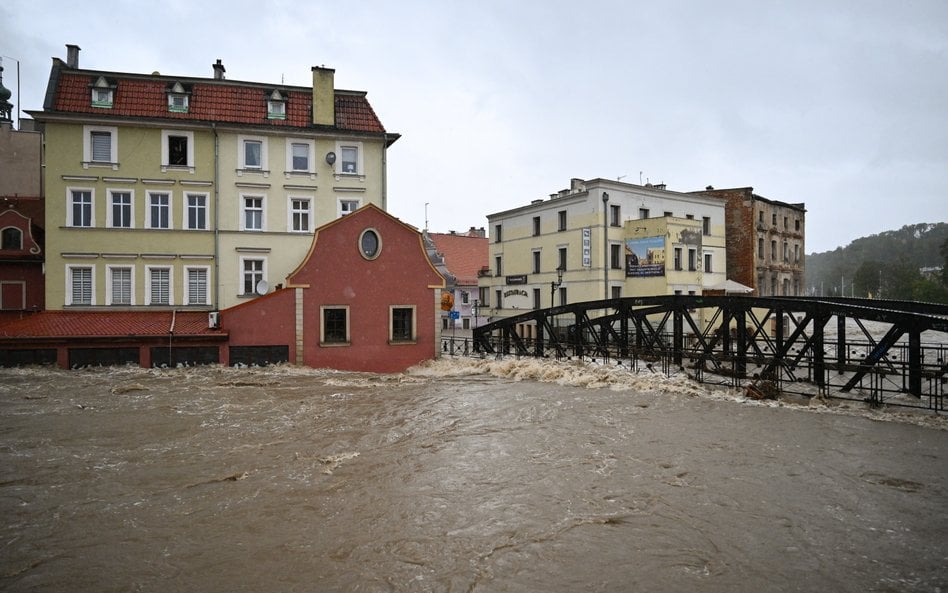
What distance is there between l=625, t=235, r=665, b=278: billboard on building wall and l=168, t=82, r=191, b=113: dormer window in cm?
2700

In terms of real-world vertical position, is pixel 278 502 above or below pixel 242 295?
below

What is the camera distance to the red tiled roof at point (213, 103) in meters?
26.2

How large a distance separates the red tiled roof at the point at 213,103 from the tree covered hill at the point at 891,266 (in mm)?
70589

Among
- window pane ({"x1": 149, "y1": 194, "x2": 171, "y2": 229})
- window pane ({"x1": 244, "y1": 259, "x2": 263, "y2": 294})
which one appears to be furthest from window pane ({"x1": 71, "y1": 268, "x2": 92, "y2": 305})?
window pane ({"x1": 244, "y1": 259, "x2": 263, "y2": 294})

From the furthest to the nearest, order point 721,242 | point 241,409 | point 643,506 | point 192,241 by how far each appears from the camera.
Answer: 1. point 721,242
2. point 192,241
3. point 241,409
4. point 643,506

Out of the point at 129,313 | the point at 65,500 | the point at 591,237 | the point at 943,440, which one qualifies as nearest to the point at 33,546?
the point at 65,500

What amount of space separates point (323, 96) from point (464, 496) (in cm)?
2452

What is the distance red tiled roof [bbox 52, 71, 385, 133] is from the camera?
1032 inches

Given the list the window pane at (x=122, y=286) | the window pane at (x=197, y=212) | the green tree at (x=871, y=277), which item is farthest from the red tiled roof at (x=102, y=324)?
the green tree at (x=871, y=277)

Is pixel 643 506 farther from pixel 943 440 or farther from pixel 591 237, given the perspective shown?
pixel 591 237

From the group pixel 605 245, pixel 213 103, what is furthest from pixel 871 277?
pixel 213 103

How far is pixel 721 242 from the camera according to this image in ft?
143

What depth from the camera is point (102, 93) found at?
87.2 ft

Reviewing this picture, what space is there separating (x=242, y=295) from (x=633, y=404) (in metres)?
19.1
